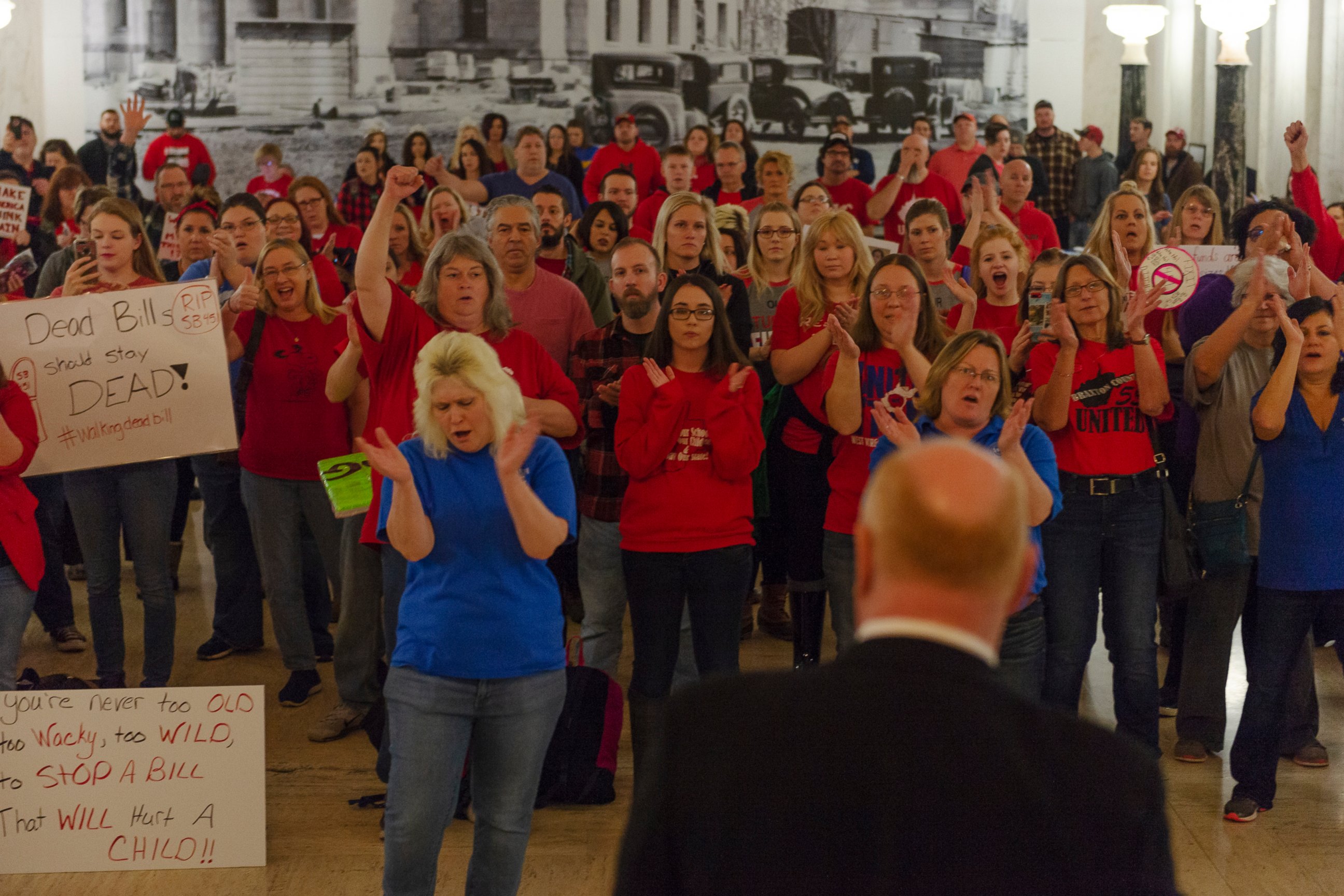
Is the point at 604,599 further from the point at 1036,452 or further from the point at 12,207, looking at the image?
the point at 12,207

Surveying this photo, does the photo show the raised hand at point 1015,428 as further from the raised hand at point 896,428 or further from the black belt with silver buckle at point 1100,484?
the black belt with silver buckle at point 1100,484

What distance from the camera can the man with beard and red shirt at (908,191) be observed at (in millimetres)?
8562

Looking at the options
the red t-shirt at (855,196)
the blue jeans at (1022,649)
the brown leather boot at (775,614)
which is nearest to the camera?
the blue jeans at (1022,649)

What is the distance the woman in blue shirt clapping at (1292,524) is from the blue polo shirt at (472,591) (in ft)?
7.67

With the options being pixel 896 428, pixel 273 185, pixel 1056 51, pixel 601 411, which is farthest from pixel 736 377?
pixel 1056 51

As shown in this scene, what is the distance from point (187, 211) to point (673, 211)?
2.27 metres

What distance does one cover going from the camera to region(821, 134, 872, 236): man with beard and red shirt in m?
8.83

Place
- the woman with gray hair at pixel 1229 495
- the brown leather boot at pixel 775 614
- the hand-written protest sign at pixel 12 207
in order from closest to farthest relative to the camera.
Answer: the woman with gray hair at pixel 1229 495 < the brown leather boot at pixel 775 614 < the hand-written protest sign at pixel 12 207

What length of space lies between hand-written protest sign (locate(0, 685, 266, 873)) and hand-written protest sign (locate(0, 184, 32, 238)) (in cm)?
395

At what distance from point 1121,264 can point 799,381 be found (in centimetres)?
129

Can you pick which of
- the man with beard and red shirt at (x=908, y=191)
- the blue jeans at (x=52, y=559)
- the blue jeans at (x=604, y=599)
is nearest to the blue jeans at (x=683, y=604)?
the blue jeans at (x=604, y=599)

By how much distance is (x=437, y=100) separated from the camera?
17234 millimetres

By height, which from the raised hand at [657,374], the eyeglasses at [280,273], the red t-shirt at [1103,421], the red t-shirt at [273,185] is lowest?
the red t-shirt at [1103,421]

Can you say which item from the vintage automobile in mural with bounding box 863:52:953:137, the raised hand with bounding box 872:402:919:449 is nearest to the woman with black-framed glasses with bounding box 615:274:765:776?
the raised hand with bounding box 872:402:919:449
